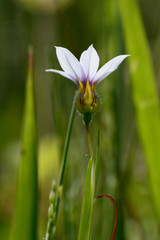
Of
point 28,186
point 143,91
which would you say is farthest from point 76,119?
point 28,186

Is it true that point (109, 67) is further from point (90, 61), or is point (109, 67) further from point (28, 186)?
point (28, 186)

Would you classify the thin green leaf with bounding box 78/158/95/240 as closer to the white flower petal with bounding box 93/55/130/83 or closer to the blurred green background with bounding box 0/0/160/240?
the white flower petal with bounding box 93/55/130/83

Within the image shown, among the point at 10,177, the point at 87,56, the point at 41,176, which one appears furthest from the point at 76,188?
the point at 10,177

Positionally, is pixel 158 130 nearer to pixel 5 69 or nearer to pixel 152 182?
pixel 152 182

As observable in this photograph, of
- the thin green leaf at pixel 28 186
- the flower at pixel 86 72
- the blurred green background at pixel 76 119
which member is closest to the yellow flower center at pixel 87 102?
the flower at pixel 86 72

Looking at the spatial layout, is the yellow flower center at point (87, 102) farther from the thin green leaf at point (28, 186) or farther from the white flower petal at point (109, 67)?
the thin green leaf at point (28, 186)

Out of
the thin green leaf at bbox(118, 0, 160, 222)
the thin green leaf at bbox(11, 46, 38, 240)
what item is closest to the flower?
the thin green leaf at bbox(11, 46, 38, 240)
